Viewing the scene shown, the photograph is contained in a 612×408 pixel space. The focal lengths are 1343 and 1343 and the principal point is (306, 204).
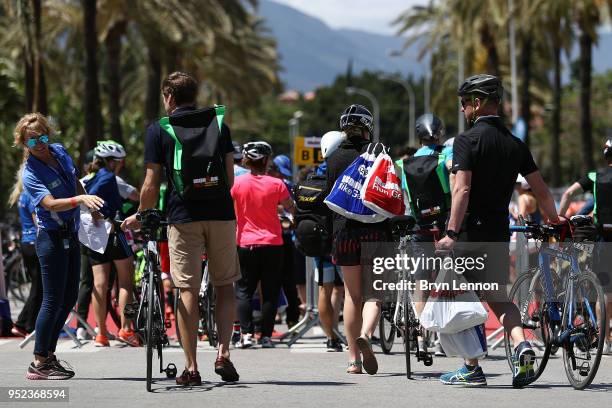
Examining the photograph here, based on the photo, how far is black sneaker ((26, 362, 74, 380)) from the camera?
A: 357 inches

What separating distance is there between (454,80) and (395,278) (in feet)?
167

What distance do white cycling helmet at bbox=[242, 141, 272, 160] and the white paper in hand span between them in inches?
55.6

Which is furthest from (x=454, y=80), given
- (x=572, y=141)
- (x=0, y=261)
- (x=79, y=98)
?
(x=0, y=261)

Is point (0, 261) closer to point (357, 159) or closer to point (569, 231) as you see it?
point (357, 159)

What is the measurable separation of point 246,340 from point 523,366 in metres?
4.50

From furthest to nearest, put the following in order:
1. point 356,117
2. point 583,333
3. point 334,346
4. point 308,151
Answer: point 308,151 < point 334,346 < point 356,117 < point 583,333

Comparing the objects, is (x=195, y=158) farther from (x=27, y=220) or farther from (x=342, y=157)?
(x=27, y=220)

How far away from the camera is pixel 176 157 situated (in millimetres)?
8484

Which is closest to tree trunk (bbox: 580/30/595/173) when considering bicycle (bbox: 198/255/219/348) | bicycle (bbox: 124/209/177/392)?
bicycle (bbox: 198/255/219/348)

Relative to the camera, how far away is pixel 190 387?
8.58m

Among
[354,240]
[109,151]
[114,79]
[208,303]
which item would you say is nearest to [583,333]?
[354,240]

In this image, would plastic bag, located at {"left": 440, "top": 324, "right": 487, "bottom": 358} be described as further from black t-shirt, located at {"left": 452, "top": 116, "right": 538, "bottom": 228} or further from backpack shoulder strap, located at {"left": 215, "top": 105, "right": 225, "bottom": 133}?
backpack shoulder strap, located at {"left": 215, "top": 105, "right": 225, "bottom": 133}

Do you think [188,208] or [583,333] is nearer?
[583,333]

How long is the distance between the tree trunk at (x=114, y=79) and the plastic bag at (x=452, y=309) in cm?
2398
